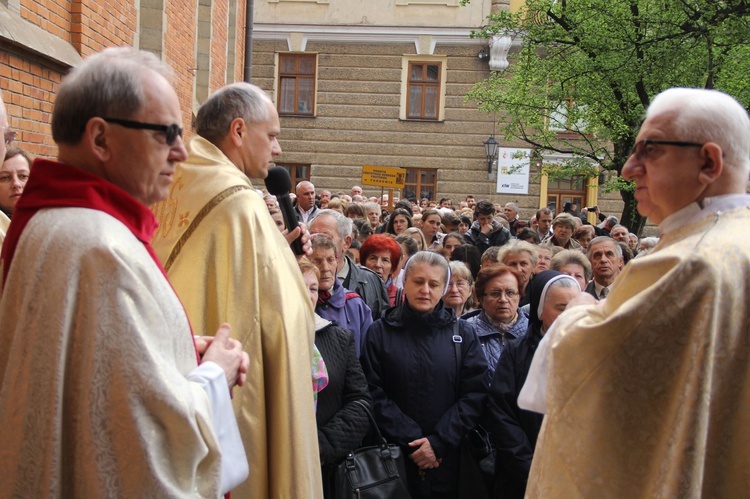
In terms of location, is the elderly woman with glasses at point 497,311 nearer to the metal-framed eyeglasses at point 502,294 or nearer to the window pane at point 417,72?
the metal-framed eyeglasses at point 502,294

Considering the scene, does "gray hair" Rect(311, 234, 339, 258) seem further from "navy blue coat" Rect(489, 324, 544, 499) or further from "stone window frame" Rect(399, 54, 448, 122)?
"stone window frame" Rect(399, 54, 448, 122)

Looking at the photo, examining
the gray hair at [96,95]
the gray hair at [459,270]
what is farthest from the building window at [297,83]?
the gray hair at [96,95]

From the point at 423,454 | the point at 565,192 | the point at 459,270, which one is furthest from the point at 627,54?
the point at 565,192

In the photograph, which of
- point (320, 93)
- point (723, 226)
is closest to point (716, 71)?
point (723, 226)

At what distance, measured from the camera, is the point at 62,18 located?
6359 millimetres

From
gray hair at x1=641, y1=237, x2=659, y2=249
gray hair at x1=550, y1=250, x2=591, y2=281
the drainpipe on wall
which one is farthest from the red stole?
the drainpipe on wall

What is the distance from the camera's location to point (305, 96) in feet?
83.5

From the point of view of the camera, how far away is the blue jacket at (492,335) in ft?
15.7

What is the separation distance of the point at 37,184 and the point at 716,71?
11000mm

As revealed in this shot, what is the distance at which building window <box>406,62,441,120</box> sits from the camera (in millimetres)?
24750

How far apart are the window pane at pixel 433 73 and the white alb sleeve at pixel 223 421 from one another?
77.0 feet

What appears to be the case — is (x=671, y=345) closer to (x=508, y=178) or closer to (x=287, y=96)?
(x=508, y=178)

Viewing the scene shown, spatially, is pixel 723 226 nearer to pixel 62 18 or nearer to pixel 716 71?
pixel 62 18

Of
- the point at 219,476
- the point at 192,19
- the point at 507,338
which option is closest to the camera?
the point at 219,476
